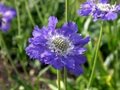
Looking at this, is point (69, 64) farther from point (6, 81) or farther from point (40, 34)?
point (6, 81)

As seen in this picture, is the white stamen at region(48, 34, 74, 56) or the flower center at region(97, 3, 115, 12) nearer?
the white stamen at region(48, 34, 74, 56)

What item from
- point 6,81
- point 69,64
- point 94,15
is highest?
point 94,15

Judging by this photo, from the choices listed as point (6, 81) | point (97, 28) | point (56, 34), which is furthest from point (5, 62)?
point (56, 34)

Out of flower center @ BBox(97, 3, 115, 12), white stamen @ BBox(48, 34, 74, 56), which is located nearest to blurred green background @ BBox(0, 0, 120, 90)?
flower center @ BBox(97, 3, 115, 12)

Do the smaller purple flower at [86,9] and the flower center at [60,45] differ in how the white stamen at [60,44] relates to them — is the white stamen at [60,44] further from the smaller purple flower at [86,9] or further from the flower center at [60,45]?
the smaller purple flower at [86,9]

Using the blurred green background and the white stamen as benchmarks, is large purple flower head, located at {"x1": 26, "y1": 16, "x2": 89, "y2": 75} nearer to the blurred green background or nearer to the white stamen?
the white stamen

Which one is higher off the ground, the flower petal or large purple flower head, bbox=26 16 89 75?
the flower petal

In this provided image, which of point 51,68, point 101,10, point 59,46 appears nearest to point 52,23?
point 59,46

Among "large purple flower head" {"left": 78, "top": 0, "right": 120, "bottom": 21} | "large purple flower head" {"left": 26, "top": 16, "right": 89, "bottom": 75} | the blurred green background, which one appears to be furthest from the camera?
the blurred green background
